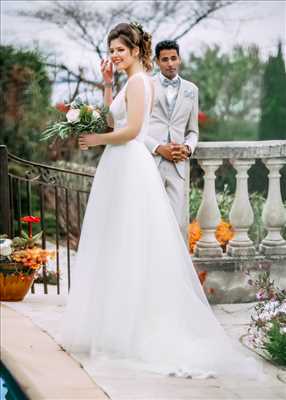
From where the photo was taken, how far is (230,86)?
993 centimetres

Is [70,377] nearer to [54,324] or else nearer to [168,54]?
[54,324]

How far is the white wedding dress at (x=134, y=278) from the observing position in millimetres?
3090

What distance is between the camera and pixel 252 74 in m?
9.84

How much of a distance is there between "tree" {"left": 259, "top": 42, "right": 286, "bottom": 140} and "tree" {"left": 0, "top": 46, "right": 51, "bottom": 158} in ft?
8.12

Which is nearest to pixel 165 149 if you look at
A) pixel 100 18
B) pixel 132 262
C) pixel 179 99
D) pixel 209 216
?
pixel 179 99

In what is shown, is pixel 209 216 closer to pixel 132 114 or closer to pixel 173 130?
pixel 173 130

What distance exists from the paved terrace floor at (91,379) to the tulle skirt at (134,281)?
0.11 metres

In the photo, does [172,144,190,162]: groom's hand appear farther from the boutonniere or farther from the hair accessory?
the hair accessory

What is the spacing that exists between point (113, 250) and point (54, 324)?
0.79 m

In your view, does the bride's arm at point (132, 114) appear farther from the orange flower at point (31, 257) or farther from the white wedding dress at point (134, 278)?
the orange flower at point (31, 257)

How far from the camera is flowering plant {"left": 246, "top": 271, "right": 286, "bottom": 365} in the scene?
3.00 metres

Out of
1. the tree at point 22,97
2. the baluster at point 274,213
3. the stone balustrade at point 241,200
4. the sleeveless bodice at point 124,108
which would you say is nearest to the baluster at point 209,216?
the stone balustrade at point 241,200

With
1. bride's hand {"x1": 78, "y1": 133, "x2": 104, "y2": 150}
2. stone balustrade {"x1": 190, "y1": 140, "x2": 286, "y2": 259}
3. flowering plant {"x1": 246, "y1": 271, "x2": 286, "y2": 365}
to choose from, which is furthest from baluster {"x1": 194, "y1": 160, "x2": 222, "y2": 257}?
bride's hand {"x1": 78, "y1": 133, "x2": 104, "y2": 150}

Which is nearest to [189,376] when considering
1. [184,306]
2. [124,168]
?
[184,306]
